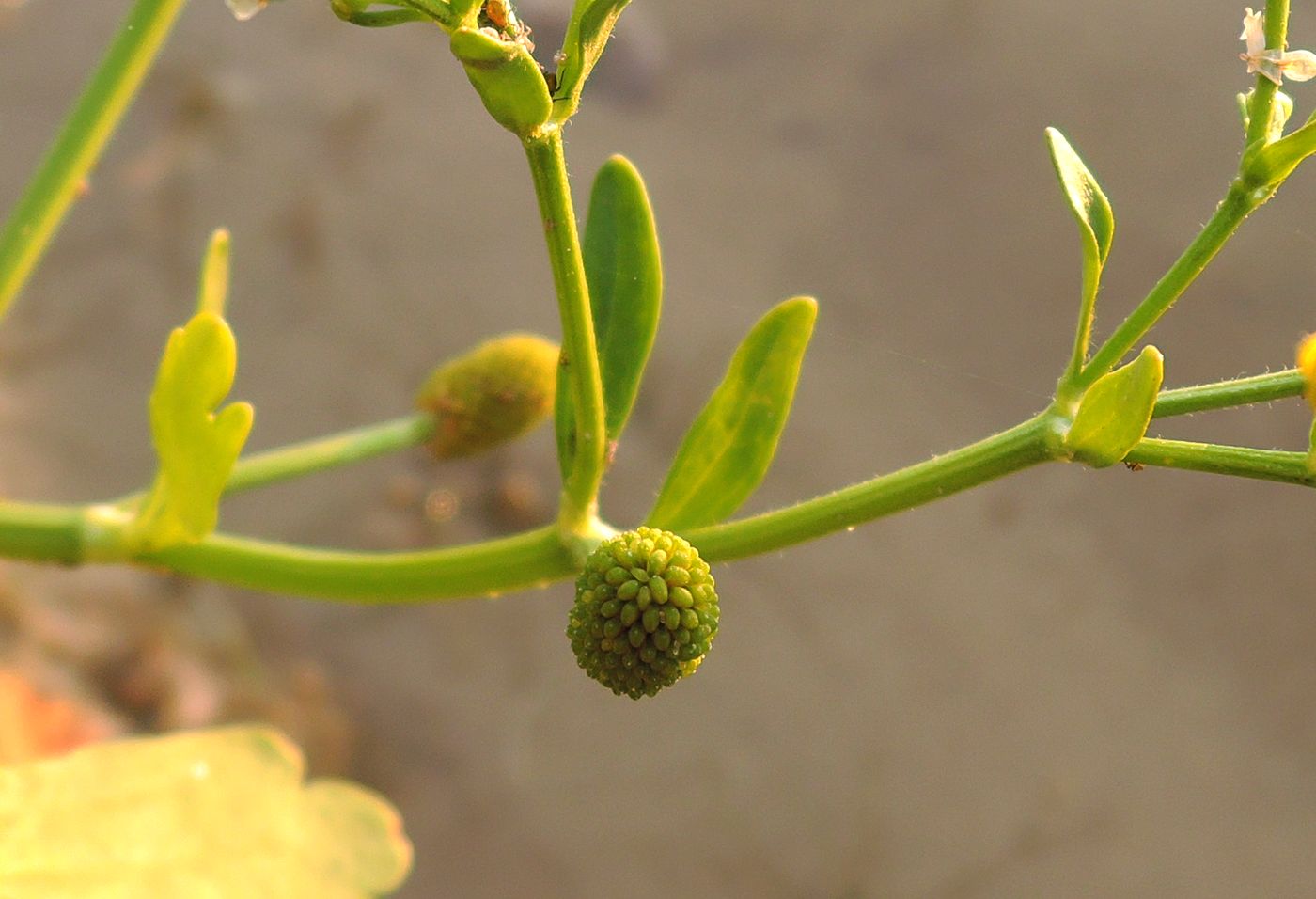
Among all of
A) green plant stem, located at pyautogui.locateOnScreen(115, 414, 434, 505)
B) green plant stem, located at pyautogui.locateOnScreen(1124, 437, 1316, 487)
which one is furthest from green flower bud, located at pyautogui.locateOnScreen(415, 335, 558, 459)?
green plant stem, located at pyautogui.locateOnScreen(1124, 437, 1316, 487)

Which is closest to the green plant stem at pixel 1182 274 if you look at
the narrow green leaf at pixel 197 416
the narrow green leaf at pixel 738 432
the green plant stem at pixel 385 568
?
the narrow green leaf at pixel 738 432

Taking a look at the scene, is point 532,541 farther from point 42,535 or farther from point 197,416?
point 42,535

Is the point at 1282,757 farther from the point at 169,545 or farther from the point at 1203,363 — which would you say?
the point at 169,545

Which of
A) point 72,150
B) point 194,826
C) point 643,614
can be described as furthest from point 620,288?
point 194,826

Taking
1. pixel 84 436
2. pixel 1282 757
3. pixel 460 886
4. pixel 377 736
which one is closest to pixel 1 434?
pixel 84 436

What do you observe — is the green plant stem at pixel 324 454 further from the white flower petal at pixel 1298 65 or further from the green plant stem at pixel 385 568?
the white flower petal at pixel 1298 65
